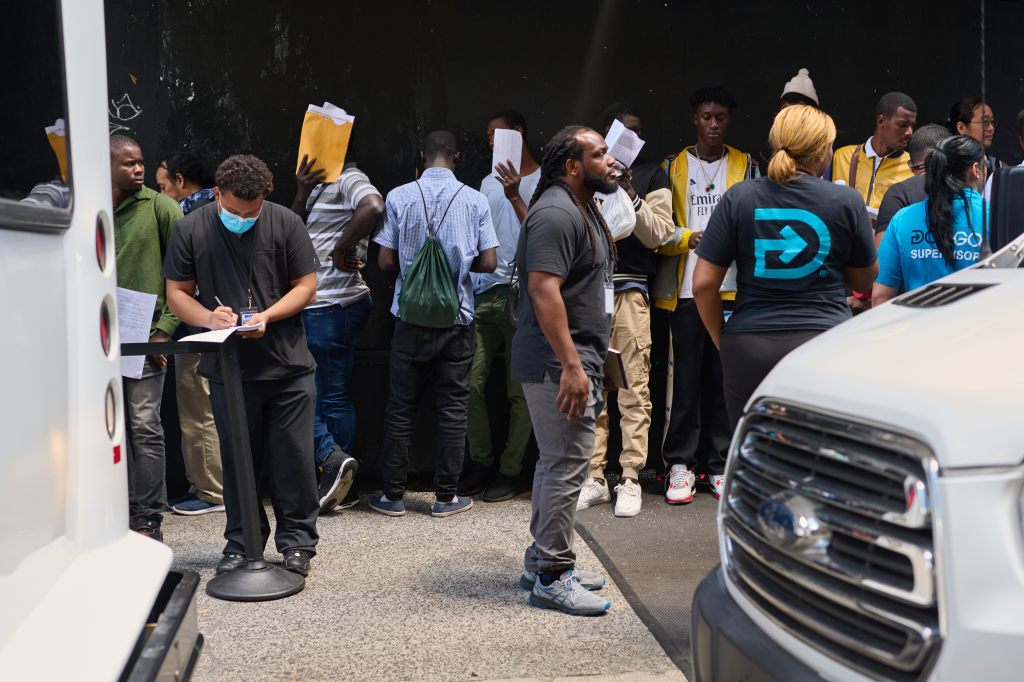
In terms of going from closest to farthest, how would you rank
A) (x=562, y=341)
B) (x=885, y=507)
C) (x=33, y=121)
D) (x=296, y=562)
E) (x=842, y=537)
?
(x=885, y=507)
(x=842, y=537)
(x=33, y=121)
(x=562, y=341)
(x=296, y=562)

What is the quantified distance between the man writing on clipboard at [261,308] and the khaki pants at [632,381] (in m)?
2.15

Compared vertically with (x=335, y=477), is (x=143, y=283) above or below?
above

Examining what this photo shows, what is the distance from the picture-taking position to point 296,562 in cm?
534

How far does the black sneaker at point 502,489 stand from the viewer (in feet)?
22.9

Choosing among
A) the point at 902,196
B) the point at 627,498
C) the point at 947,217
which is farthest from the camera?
the point at 627,498

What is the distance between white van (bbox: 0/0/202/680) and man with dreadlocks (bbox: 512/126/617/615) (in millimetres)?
2189

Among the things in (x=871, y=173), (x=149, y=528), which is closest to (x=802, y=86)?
(x=871, y=173)

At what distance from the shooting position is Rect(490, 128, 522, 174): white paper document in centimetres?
658

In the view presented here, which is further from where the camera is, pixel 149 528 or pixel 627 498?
pixel 627 498

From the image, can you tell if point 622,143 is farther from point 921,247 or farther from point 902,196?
point 921,247

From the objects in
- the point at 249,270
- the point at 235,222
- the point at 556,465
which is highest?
the point at 235,222

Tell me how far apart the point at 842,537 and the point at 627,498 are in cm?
459

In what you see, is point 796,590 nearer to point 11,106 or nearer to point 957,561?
point 957,561

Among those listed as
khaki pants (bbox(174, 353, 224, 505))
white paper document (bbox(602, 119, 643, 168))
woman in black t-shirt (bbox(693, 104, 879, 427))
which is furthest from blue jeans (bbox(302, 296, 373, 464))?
woman in black t-shirt (bbox(693, 104, 879, 427))
